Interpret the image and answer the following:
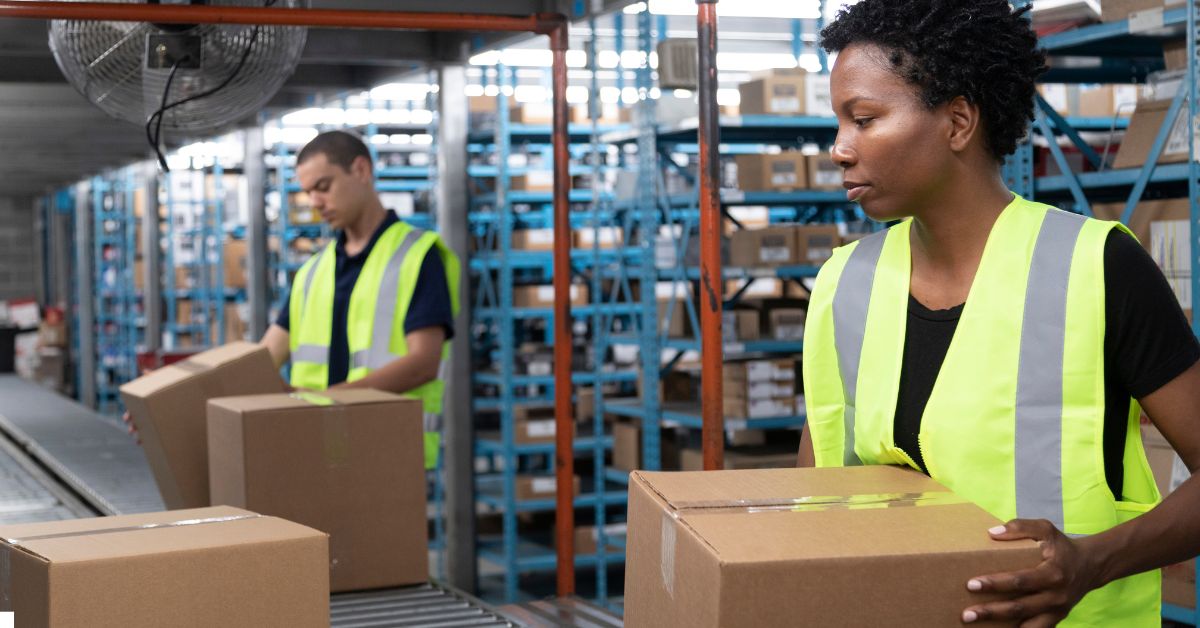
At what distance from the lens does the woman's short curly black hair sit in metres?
1.50

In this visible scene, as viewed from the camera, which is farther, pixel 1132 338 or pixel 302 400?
pixel 302 400

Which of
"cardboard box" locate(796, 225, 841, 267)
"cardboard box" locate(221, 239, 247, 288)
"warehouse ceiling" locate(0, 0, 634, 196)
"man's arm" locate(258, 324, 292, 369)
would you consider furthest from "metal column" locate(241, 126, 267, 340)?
"cardboard box" locate(221, 239, 247, 288)

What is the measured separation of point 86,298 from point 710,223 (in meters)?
13.6

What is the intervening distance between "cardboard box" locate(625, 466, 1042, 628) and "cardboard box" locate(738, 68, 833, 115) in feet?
16.2

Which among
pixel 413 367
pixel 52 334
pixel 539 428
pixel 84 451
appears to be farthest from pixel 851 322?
pixel 52 334

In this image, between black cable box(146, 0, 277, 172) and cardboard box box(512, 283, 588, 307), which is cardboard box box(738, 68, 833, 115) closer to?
cardboard box box(512, 283, 588, 307)

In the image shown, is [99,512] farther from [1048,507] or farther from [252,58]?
[1048,507]

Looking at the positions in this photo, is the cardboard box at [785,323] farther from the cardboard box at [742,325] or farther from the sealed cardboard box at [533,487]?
the sealed cardboard box at [533,487]

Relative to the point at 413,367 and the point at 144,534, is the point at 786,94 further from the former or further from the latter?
the point at 144,534

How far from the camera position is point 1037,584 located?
1.22 m

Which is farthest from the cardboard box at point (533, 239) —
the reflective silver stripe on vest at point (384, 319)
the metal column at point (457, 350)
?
the reflective silver stripe on vest at point (384, 319)

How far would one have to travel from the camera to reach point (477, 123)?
25.7 feet

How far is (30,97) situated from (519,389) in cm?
335

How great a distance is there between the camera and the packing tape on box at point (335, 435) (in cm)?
269
